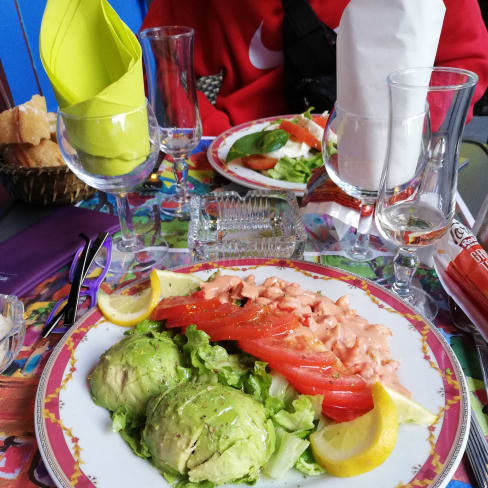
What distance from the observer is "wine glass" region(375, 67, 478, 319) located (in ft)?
2.64

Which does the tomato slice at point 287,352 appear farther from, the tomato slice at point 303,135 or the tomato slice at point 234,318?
the tomato slice at point 303,135

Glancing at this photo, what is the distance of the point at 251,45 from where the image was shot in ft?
7.77

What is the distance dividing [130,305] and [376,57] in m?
0.72

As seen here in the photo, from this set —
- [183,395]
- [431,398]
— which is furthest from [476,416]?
[183,395]

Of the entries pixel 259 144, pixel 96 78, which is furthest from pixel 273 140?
pixel 96 78

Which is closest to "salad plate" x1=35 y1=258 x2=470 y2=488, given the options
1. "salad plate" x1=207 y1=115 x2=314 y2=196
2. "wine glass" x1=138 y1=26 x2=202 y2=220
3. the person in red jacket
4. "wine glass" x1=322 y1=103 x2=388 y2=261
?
"wine glass" x1=322 y1=103 x2=388 y2=261

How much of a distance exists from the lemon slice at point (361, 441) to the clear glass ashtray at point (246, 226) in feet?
1.59

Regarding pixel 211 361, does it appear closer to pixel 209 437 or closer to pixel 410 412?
pixel 209 437

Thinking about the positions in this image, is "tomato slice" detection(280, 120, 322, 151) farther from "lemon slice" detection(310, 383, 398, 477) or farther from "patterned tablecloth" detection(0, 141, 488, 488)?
"lemon slice" detection(310, 383, 398, 477)

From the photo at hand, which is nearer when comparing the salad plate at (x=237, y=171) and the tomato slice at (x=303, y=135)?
the salad plate at (x=237, y=171)

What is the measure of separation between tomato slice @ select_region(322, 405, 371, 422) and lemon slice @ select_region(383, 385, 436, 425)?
0.05 meters

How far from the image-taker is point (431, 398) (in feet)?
2.35

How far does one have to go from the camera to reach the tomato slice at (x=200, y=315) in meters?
0.82

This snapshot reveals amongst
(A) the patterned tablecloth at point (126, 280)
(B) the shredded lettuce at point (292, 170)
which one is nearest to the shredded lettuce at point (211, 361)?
(A) the patterned tablecloth at point (126, 280)
